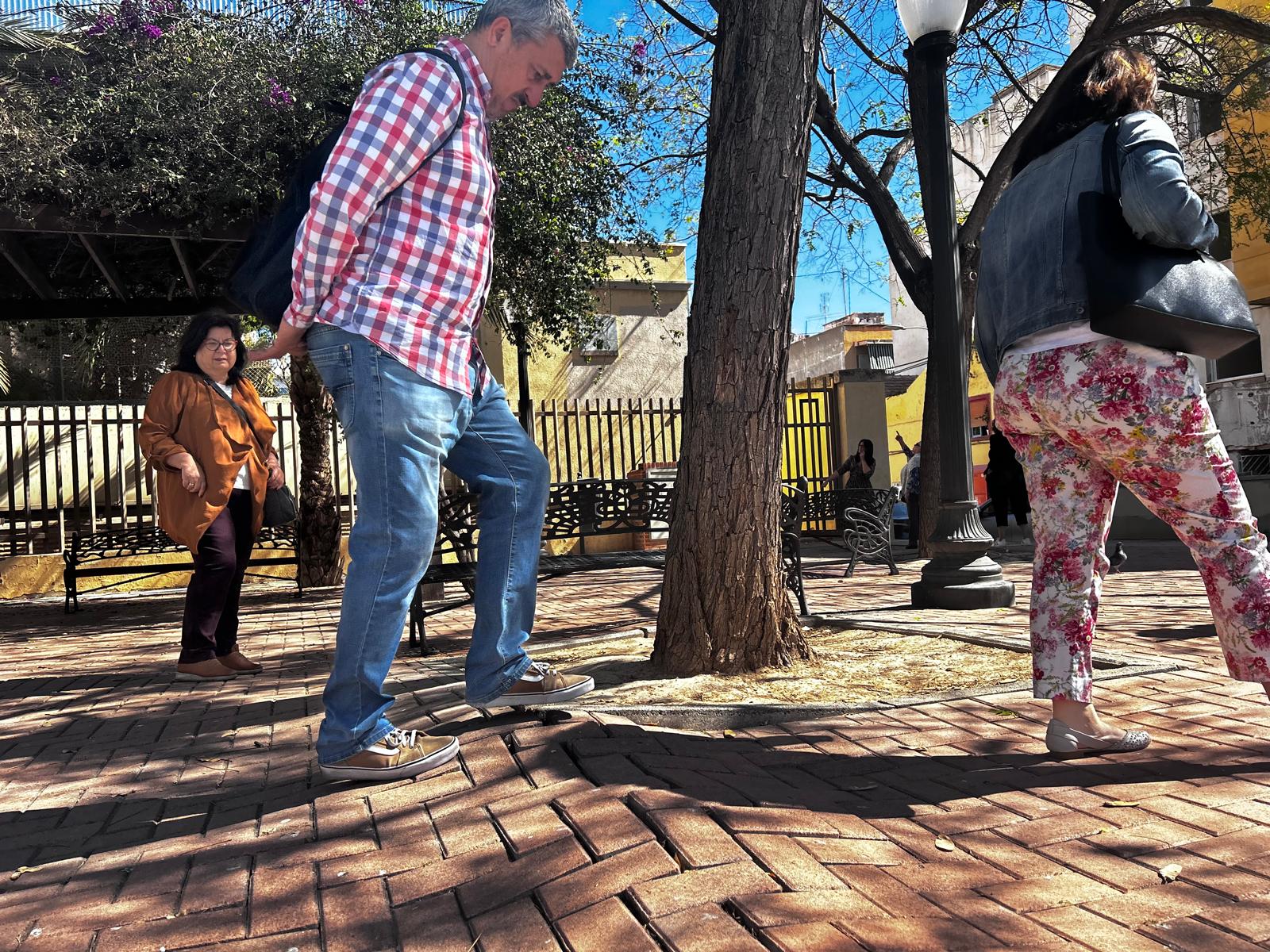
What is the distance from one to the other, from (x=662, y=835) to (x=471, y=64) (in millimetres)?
1993

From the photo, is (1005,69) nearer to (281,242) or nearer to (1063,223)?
(1063,223)

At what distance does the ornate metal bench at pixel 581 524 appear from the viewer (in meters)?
5.73

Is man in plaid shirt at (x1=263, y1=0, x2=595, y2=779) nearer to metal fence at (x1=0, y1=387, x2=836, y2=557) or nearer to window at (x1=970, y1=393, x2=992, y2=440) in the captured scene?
metal fence at (x1=0, y1=387, x2=836, y2=557)

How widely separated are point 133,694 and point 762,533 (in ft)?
9.62

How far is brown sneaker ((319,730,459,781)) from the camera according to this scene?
8.56ft

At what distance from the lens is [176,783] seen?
10.6 ft

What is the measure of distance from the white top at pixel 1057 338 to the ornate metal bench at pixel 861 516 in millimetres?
6764

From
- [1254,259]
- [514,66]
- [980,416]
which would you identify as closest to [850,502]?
[514,66]

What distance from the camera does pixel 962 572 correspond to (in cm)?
658

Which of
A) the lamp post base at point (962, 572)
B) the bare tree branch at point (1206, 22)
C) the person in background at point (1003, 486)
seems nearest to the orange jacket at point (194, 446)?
the lamp post base at point (962, 572)

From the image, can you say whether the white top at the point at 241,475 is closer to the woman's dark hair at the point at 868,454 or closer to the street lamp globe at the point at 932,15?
the street lamp globe at the point at 932,15

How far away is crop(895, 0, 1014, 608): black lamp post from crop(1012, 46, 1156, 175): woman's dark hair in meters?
3.88

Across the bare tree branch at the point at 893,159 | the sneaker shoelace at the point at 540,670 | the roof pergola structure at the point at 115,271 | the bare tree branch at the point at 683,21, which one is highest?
the bare tree branch at the point at 683,21

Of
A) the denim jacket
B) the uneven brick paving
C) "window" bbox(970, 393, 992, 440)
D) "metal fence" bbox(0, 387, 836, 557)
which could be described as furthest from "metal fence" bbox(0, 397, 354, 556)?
"window" bbox(970, 393, 992, 440)
